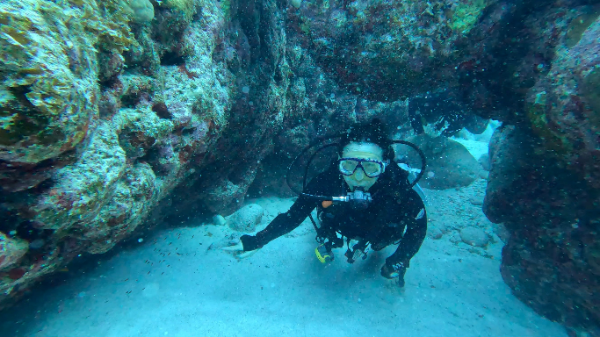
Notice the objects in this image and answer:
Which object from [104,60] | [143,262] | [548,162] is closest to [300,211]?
[143,262]

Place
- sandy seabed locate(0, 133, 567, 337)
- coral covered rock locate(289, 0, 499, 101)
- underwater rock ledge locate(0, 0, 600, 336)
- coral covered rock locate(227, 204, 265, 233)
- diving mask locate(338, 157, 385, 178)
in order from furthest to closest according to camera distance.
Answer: coral covered rock locate(227, 204, 265, 233), diving mask locate(338, 157, 385, 178), coral covered rock locate(289, 0, 499, 101), sandy seabed locate(0, 133, 567, 337), underwater rock ledge locate(0, 0, 600, 336)

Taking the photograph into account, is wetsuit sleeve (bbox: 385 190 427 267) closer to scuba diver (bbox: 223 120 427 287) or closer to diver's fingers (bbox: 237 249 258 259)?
scuba diver (bbox: 223 120 427 287)

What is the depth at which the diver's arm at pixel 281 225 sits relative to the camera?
3994mm

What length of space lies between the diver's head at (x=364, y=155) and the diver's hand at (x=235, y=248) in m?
2.00

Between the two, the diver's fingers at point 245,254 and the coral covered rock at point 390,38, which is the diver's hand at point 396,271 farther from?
the coral covered rock at point 390,38

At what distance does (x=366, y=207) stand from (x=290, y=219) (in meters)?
1.22

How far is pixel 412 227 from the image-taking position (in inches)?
161

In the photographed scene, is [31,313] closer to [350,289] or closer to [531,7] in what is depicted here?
[350,289]

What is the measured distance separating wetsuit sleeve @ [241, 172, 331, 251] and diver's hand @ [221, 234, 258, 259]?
214mm

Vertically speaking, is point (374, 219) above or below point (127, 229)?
below

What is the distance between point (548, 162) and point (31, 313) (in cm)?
644

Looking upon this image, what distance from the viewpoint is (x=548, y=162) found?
352 centimetres

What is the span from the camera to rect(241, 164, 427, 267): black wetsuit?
4031 millimetres

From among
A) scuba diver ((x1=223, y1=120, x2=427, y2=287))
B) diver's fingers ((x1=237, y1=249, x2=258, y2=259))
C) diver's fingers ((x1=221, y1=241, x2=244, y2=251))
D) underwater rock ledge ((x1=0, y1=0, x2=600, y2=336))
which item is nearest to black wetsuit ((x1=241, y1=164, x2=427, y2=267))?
scuba diver ((x1=223, y1=120, x2=427, y2=287))
